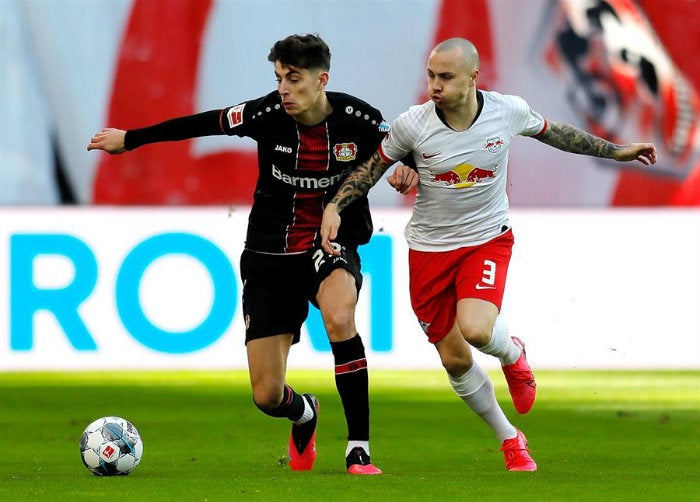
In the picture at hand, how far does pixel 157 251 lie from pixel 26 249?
1097 mm

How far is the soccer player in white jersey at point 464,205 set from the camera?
6.88 metres

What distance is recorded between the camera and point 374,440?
8828mm

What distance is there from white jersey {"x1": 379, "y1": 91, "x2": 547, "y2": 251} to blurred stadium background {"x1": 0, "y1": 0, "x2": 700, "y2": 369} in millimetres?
5327

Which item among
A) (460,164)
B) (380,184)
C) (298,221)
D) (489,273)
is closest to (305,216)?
(298,221)

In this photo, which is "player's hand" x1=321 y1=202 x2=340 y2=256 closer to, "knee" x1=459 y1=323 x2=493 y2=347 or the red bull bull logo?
the red bull bull logo

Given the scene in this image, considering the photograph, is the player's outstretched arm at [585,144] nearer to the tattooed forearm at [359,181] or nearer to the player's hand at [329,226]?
the tattooed forearm at [359,181]

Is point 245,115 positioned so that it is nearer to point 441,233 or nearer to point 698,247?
point 441,233

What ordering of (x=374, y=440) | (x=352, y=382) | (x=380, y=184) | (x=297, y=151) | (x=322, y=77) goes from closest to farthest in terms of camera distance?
1. (x=352, y=382)
2. (x=322, y=77)
3. (x=297, y=151)
4. (x=374, y=440)
5. (x=380, y=184)

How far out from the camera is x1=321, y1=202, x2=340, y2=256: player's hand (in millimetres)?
6789

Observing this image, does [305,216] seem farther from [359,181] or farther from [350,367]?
[350,367]

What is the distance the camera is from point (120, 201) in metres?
13.1

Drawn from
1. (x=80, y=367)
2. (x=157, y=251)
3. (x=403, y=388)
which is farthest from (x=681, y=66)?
(x=80, y=367)

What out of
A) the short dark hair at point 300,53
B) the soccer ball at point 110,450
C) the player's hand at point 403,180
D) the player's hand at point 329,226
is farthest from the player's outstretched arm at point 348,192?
the soccer ball at point 110,450

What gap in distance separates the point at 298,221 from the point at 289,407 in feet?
3.04
